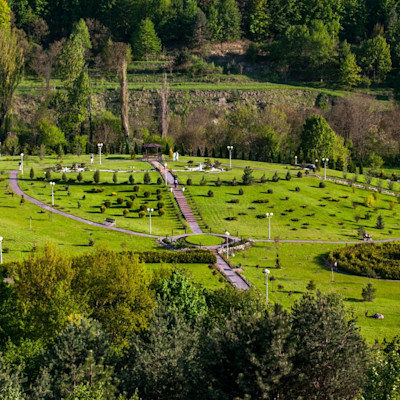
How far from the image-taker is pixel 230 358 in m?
38.0

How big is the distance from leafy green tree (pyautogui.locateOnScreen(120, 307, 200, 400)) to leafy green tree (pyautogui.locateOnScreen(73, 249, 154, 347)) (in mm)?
8459

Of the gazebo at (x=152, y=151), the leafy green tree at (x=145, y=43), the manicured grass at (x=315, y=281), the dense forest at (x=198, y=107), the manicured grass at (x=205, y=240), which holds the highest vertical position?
the leafy green tree at (x=145, y=43)

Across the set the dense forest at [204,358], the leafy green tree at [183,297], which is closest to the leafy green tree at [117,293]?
the leafy green tree at [183,297]

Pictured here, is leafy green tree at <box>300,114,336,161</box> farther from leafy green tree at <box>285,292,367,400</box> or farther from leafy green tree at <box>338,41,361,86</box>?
leafy green tree at <box>285,292,367,400</box>

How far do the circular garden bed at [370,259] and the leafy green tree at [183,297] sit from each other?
25345mm

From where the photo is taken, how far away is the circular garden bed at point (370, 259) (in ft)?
243

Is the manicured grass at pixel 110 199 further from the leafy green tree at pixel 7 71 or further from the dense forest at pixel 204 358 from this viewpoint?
the dense forest at pixel 204 358

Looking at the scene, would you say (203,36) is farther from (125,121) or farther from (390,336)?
(390,336)

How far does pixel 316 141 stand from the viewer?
123750 mm

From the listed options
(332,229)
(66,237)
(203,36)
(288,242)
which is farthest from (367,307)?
(203,36)

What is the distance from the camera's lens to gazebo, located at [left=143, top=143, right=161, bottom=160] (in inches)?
4567

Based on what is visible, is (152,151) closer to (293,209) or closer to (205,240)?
(293,209)

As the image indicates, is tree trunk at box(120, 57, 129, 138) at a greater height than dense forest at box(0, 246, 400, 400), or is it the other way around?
tree trunk at box(120, 57, 129, 138)

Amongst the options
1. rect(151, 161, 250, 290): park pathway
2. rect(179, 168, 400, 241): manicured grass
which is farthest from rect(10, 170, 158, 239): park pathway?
rect(179, 168, 400, 241): manicured grass
